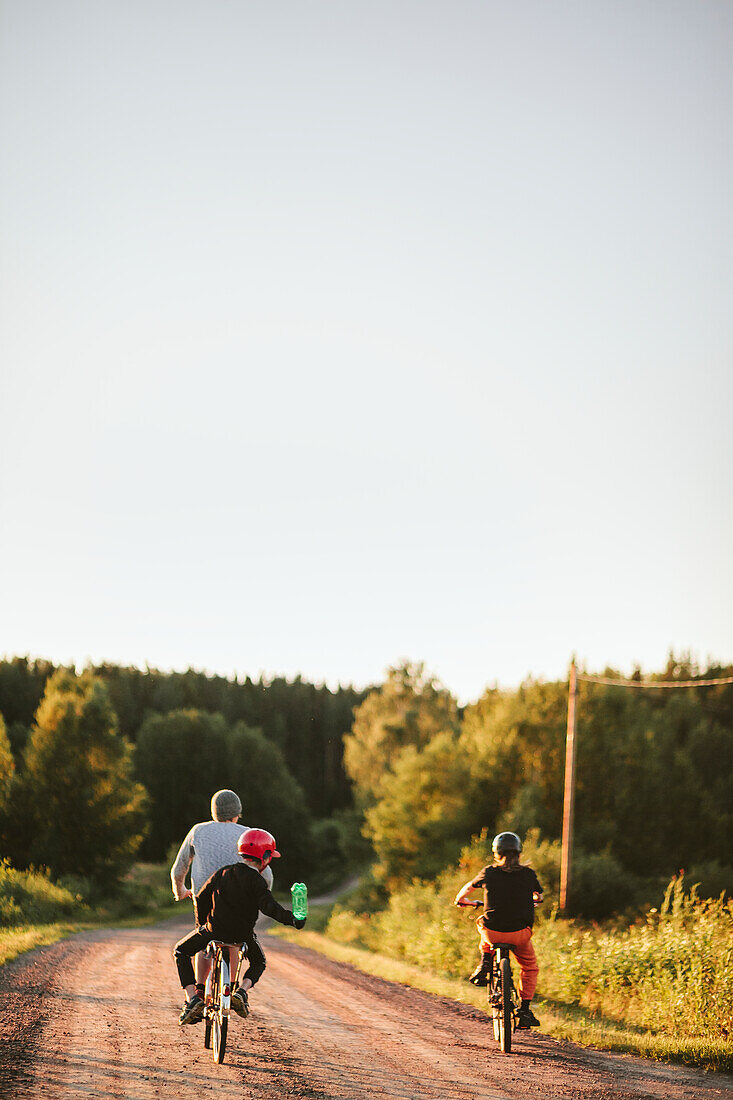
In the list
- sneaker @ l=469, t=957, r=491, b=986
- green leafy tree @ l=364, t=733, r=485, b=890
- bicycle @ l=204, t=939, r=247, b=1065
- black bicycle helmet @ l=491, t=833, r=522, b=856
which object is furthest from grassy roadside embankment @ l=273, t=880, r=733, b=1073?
green leafy tree @ l=364, t=733, r=485, b=890

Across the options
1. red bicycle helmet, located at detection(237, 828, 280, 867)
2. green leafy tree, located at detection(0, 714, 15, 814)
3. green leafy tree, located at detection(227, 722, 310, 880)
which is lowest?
green leafy tree, located at detection(227, 722, 310, 880)

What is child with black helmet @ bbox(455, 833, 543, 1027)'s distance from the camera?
32.5 feet

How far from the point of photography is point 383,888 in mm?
47344

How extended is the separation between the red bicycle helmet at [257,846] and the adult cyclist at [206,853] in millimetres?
464

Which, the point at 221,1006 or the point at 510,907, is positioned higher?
the point at 510,907

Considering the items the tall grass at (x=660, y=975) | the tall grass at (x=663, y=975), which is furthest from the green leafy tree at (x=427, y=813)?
the tall grass at (x=663, y=975)

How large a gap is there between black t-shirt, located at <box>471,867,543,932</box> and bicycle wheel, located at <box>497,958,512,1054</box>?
408mm

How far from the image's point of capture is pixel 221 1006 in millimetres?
7816

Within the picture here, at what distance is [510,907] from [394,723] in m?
59.9

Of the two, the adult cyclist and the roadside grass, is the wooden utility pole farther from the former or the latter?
the adult cyclist

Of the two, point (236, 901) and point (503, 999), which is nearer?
point (236, 901)

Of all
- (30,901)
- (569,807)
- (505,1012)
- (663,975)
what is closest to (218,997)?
(505,1012)

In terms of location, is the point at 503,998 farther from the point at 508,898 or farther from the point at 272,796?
the point at 272,796

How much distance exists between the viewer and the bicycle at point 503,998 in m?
9.38
